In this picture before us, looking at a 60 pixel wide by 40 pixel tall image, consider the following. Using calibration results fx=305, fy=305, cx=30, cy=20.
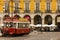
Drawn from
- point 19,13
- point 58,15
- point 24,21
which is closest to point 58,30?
point 58,15

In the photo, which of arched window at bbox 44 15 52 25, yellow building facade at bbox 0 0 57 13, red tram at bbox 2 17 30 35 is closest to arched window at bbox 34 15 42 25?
arched window at bbox 44 15 52 25

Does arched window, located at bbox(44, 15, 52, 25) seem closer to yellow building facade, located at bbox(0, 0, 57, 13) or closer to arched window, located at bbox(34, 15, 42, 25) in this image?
arched window, located at bbox(34, 15, 42, 25)

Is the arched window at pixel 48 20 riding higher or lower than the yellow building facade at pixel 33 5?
lower

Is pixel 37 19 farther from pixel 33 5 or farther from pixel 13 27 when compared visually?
pixel 13 27

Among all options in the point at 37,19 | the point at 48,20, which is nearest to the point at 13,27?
the point at 48,20

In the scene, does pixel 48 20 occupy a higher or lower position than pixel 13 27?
higher

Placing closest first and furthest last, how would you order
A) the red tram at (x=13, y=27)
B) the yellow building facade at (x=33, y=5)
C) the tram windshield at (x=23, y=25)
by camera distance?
1. the red tram at (x=13, y=27)
2. the tram windshield at (x=23, y=25)
3. the yellow building facade at (x=33, y=5)

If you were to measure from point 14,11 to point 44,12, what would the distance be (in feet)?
23.1

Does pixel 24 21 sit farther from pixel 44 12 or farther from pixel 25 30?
pixel 44 12

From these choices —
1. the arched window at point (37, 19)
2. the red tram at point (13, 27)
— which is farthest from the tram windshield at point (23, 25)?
the arched window at point (37, 19)

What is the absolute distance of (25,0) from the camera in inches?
2849

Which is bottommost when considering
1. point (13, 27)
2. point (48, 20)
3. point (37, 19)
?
point (13, 27)

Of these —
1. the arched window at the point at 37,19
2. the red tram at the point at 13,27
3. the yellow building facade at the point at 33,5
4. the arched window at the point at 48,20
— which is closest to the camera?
the red tram at the point at 13,27

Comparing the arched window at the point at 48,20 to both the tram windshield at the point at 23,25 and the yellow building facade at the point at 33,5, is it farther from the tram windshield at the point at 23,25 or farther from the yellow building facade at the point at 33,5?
the tram windshield at the point at 23,25
